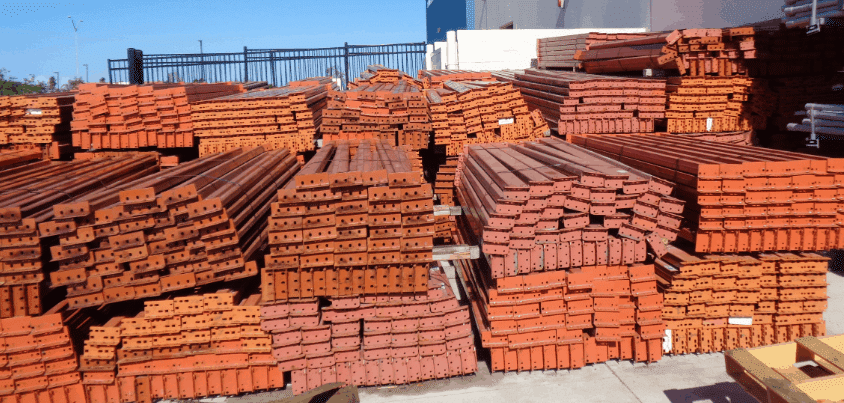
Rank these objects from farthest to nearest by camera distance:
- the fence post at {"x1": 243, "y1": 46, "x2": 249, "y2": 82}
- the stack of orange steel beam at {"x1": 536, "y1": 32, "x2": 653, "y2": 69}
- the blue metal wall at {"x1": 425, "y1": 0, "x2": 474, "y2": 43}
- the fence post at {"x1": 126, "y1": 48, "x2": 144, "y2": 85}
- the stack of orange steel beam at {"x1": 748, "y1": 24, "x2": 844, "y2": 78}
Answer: the blue metal wall at {"x1": 425, "y1": 0, "x2": 474, "y2": 43} < the fence post at {"x1": 243, "y1": 46, "x2": 249, "y2": 82} < the fence post at {"x1": 126, "y1": 48, "x2": 144, "y2": 85} < the stack of orange steel beam at {"x1": 536, "y1": 32, "x2": 653, "y2": 69} < the stack of orange steel beam at {"x1": 748, "y1": 24, "x2": 844, "y2": 78}

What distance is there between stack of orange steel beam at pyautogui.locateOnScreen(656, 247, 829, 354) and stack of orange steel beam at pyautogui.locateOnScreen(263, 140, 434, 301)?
3753 millimetres

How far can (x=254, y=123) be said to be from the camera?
12766 mm

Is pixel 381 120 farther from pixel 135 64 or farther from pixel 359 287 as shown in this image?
pixel 135 64

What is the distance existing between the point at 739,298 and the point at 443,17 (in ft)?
165

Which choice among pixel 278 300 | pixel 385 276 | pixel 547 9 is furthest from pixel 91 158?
pixel 547 9

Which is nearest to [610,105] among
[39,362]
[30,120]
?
[39,362]

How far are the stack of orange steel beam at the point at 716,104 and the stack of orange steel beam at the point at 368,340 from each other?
8397 mm

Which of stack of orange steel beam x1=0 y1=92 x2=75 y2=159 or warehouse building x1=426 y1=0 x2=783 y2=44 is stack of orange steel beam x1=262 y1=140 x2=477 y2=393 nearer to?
stack of orange steel beam x1=0 y1=92 x2=75 y2=159

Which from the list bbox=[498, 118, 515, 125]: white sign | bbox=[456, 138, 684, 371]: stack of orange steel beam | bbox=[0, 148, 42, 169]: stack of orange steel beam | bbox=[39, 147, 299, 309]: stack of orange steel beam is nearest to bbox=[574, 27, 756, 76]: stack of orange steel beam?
bbox=[498, 118, 515, 125]: white sign

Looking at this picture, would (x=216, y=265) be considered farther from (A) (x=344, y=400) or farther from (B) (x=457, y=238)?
(B) (x=457, y=238)

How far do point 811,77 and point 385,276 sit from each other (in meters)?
12.2

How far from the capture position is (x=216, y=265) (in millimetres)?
7457

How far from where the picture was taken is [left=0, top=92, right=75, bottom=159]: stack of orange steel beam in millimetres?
12430

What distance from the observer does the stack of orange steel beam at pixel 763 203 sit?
769 centimetres
